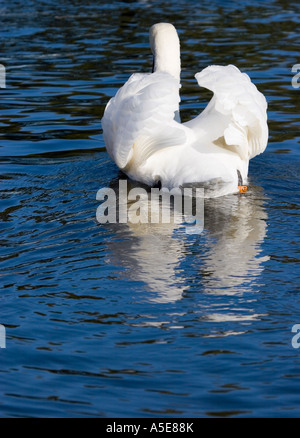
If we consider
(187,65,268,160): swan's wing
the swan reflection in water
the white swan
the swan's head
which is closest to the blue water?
the swan reflection in water

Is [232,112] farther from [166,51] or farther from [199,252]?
[166,51]

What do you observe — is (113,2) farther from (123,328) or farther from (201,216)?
(123,328)

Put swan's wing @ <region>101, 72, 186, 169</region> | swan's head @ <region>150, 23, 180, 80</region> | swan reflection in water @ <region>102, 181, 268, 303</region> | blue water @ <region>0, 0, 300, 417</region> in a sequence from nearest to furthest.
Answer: blue water @ <region>0, 0, 300, 417</region> → swan reflection in water @ <region>102, 181, 268, 303</region> → swan's wing @ <region>101, 72, 186, 169</region> → swan's head @ <region>150, 23, 180, 80</region>

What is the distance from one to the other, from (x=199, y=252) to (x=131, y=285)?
807 millimetres

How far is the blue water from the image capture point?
4.50m

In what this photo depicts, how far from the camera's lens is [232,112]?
24.3ft

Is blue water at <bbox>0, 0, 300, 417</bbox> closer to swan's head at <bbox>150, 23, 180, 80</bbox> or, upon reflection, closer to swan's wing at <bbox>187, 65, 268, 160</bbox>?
swan's wing at <bbox>187, 65, 268, 160</bbox>

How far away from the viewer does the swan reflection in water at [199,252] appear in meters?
5.75

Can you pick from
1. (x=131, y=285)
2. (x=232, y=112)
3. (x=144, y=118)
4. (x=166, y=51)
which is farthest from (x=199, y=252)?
(x=166, y=51)

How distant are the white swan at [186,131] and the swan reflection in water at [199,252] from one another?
37 cm

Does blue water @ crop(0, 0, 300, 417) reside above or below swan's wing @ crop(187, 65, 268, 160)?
below

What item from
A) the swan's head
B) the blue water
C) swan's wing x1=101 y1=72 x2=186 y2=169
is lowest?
the blue water

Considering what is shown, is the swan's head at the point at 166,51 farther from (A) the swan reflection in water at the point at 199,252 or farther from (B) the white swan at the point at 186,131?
(A) the swan reflection in water at the point at 199,252
